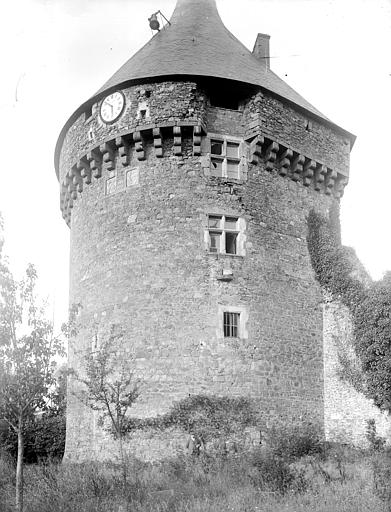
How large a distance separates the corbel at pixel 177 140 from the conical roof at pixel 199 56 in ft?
5.65

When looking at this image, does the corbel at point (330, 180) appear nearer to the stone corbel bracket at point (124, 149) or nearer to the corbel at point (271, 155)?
the corbel at point (271, 155)

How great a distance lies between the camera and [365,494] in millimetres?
14062

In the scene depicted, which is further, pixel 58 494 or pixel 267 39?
pixel 267 39

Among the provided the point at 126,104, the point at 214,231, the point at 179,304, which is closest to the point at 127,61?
the point at 126,104

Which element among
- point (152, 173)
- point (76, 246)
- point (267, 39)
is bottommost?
point (76, 246)

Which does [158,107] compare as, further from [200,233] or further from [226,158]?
[200,233]

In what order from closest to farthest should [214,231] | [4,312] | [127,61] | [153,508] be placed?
[153,508]
[4,312]
[214,231]
[127,61]

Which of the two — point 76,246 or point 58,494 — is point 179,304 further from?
point 58,494

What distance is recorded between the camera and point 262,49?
2486cm

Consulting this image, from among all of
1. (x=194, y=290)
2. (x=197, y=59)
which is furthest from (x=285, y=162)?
(x=194, y=290)

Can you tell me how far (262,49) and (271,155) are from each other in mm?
5875

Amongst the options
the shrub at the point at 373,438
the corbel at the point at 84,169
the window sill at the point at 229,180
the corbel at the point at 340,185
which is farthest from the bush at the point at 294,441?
the corbel at the point at 84,169

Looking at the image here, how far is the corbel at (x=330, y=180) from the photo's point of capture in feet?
73.7

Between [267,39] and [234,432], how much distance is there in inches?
562
